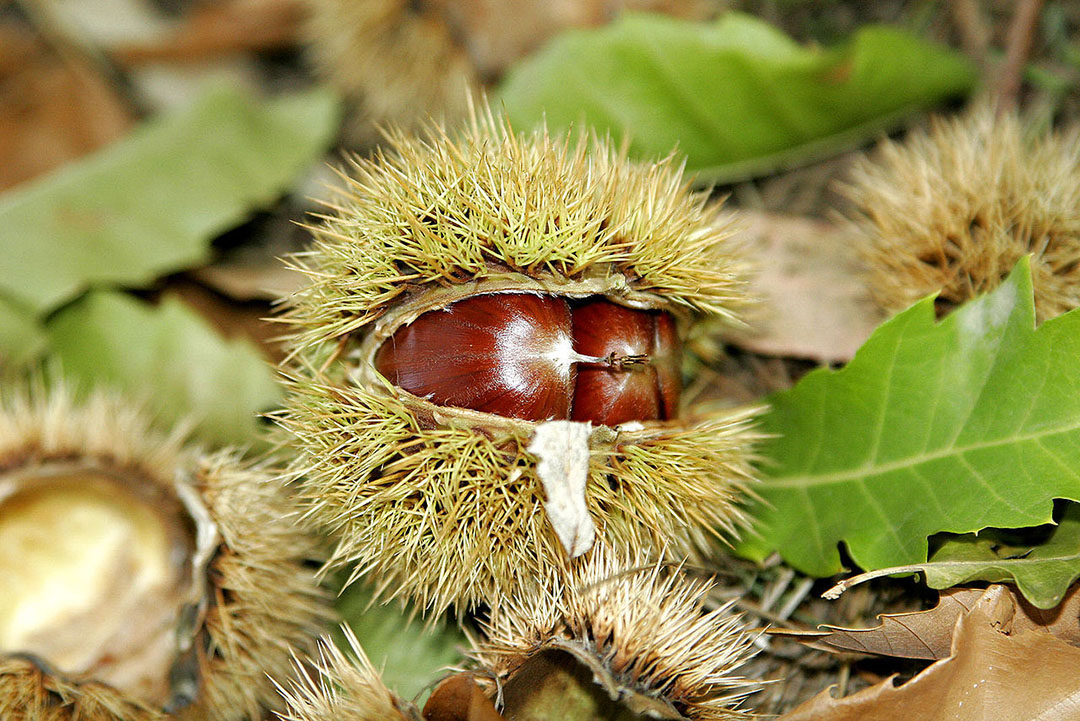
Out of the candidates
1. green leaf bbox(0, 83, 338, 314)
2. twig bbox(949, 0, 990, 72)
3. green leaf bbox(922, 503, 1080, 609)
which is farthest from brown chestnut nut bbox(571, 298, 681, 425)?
twig bbox(949, 0, 990, 72)

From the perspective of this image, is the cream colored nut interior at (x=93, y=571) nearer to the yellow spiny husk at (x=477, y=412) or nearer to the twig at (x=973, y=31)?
the yellow spiny husk at (x=477, y=412)

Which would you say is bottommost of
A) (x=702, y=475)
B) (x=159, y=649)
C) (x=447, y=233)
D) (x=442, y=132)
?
(x=159, y=649)

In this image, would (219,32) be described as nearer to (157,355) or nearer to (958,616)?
(157,355)

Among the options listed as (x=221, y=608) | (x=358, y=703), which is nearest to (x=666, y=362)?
(x=358, y=703)

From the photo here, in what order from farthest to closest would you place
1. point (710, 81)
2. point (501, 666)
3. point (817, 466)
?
point (710, 81), point (817, 466), point (501, 666)

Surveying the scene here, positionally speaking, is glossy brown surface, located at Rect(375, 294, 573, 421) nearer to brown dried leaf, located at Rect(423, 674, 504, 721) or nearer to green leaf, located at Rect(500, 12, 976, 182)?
brown dried leaf, located at Rect(423, 674, 504, 721)

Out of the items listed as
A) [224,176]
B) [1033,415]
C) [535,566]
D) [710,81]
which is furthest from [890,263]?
[224,176]

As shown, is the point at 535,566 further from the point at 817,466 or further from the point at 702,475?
the point at 817,466
